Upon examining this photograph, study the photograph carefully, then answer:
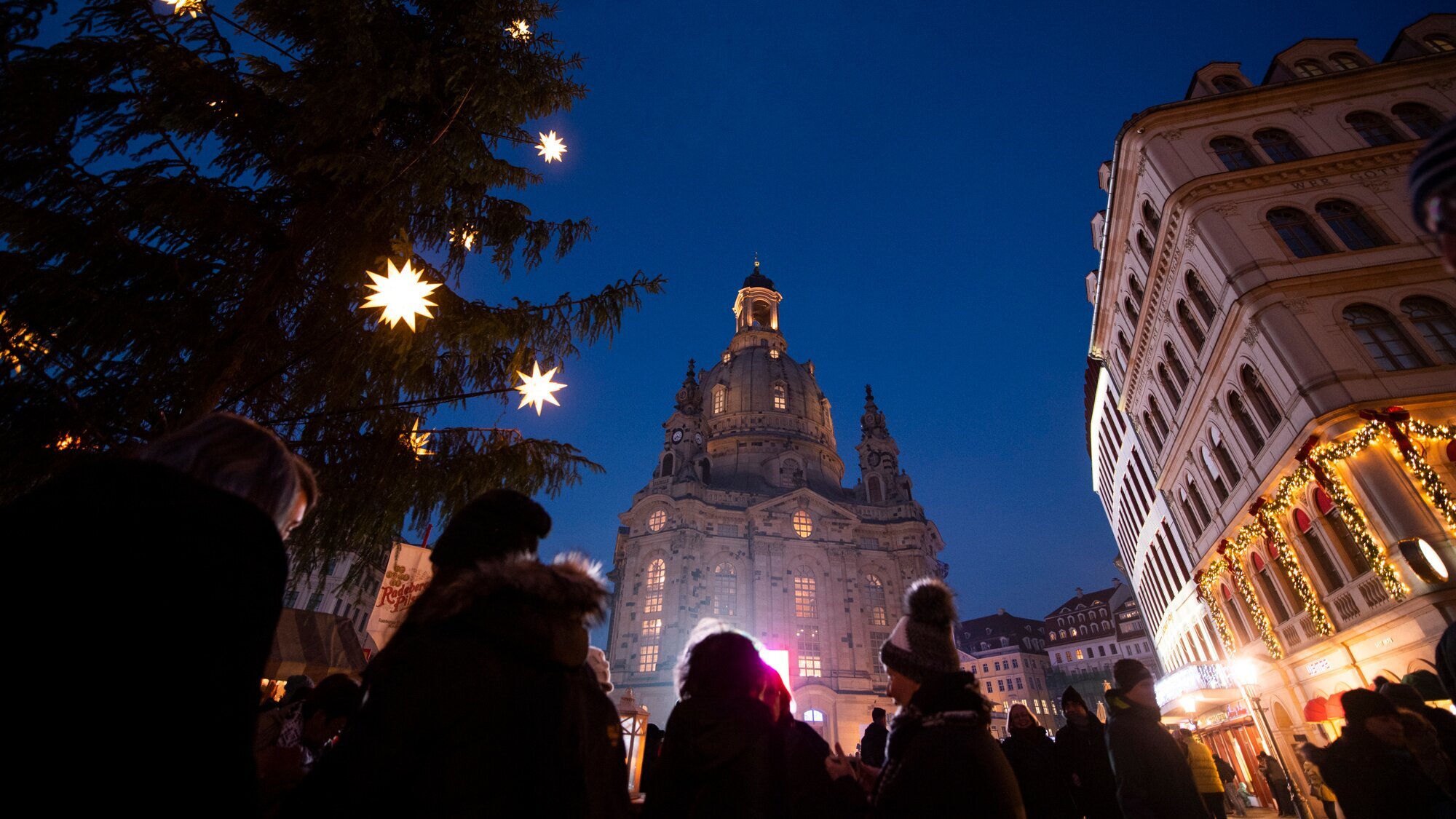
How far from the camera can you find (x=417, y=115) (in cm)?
765

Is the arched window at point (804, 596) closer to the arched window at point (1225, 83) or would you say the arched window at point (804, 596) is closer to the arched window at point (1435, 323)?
the arched window at point (1435, 323)

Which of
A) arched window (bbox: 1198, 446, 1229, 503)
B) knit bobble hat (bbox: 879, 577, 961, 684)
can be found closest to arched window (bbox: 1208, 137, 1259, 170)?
arched window (bbox: 1198, 446, 1229, 503)

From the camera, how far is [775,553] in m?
48.7

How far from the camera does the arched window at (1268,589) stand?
1894 centimetres

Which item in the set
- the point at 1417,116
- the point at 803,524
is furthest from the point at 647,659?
the point at 1417,116

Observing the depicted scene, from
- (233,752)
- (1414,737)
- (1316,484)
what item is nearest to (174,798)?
(233,752)

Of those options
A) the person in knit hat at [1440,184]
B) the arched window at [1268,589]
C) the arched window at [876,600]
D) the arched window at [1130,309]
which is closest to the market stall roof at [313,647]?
the person in knit hat at [1440,184]

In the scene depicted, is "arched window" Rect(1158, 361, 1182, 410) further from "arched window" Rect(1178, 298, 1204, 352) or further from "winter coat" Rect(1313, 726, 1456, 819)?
"winter coat" Rect(1313, 726, 1456, 819)

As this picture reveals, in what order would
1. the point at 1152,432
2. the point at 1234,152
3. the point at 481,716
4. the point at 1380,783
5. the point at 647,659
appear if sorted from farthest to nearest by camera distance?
the point at 647,659
the point at 1152,432
the point at 1234,152
the point at 1380,783
the point at 481,716

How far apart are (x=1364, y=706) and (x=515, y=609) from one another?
6690 millimetres

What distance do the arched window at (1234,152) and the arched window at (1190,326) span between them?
4.43 m

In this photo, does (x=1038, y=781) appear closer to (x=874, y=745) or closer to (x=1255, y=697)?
(x=874, y=745)

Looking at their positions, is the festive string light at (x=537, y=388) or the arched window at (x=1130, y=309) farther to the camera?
the arched window at (x=1130, y=309)

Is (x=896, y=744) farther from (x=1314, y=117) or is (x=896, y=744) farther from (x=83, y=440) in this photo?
(x=1314, y=117)
